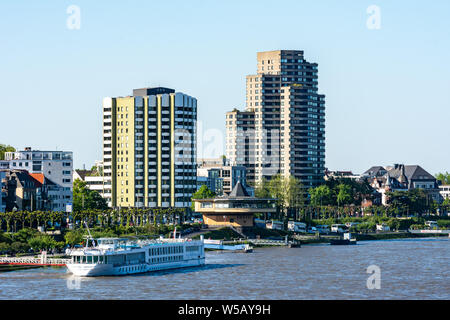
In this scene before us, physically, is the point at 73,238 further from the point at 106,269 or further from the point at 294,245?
the point at 294,245

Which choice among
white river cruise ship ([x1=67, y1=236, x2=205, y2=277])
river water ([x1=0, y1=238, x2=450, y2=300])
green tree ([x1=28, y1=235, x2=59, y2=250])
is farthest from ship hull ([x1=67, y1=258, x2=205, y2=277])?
green tree ([x1=28, y1=235, x2=59, y2=250])

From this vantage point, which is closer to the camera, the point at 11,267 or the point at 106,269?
the point at 106,269

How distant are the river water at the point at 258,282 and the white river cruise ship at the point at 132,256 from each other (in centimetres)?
193

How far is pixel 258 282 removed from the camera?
11050 centimetres

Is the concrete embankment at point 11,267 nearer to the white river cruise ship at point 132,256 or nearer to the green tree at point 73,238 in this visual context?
the white river cruise ship at point 132,256

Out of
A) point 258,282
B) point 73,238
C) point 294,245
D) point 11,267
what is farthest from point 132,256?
point 294,245

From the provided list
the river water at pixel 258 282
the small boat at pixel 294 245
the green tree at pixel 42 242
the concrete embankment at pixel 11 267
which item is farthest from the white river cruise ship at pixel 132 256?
the small boat at pixel 294 245

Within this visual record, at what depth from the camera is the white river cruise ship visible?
114m

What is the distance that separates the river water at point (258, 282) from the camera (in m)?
96.4

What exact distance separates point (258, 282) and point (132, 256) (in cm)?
2050
